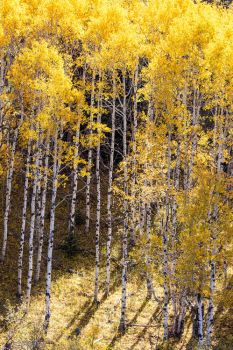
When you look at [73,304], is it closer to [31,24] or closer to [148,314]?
[148,314]

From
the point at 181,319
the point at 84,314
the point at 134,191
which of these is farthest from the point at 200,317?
the point at 134,191

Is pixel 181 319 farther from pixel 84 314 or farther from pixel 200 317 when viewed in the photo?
pixel 84 314

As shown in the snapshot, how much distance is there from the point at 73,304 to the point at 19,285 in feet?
8.51

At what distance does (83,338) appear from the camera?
17078 millimetres

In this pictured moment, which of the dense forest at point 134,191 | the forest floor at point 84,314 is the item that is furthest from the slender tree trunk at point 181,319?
the forest floor at point 84,314

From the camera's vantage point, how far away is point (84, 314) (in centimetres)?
1909

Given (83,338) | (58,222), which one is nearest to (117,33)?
(58,222)

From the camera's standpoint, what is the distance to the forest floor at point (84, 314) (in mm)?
16109

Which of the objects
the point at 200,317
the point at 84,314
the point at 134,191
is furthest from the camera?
the point at 84,314

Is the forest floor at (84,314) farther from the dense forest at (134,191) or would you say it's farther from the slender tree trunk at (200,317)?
the slender tree trunk at (200,317)

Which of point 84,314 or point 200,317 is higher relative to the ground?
point 200,317

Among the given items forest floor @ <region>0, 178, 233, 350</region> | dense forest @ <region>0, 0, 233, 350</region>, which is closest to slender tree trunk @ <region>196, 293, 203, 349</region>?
dense forest @ <region>0, 0, 233, 350</region>

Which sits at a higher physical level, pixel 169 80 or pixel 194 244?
pixel 169 80

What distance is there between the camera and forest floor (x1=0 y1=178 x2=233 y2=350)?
1611 cm
